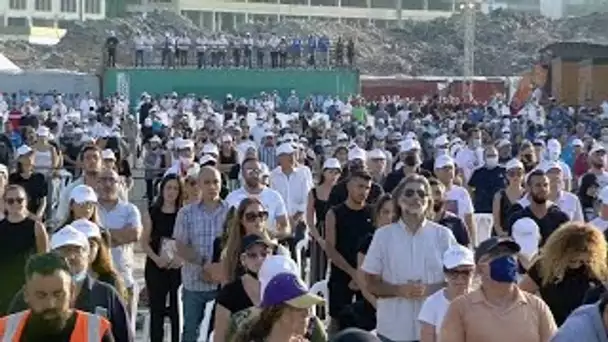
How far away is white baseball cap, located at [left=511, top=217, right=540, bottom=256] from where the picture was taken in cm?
974

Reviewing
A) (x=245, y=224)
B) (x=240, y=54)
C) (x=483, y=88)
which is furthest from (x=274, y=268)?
(x=483, y=88)

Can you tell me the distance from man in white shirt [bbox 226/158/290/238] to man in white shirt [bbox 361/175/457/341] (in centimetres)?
203

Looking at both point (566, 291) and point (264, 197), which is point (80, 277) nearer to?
point (566, 291)

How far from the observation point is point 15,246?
9.51 m

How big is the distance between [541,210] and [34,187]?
5.69m

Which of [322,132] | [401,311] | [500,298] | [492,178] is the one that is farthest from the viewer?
[322,132]

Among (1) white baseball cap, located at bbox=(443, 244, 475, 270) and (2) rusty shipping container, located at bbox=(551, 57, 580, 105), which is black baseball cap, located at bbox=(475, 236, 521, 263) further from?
(2) rusty shipping container, located at bbox=(551, 57, 580, 105)

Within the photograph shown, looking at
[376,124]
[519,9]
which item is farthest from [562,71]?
[519,9]

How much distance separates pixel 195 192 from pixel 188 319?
104 cm

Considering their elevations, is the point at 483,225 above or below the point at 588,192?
below

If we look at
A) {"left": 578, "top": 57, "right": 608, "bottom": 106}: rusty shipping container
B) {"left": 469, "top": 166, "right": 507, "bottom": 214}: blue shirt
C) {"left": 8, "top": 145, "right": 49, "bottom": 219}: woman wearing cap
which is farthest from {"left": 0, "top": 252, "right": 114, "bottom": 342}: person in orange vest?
{"left": 578, "top": 57, "right": 608, "bottom": 106}: rusty shipping container

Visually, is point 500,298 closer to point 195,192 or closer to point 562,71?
point 195,192

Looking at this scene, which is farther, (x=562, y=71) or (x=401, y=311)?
(x=562, y=71)

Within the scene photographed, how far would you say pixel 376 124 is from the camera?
121 feet
